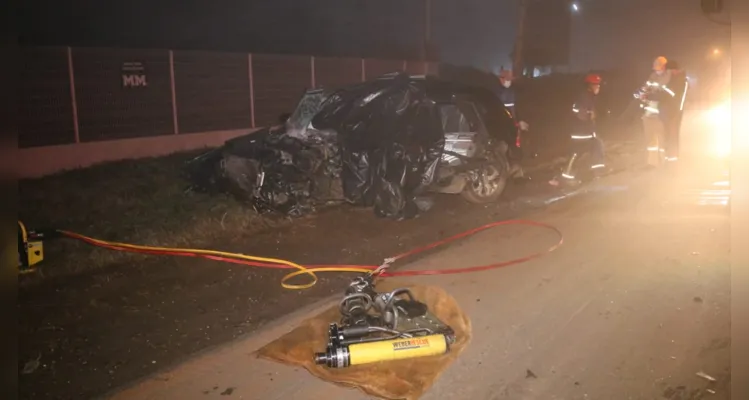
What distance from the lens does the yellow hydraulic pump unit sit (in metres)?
3.72

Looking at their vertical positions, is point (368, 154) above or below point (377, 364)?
above

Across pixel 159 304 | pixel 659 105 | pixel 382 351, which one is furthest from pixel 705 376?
pixel 659 105

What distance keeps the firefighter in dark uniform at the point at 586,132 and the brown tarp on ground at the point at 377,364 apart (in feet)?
19.7

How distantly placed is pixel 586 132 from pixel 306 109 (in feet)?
15.4

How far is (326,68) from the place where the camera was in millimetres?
17594

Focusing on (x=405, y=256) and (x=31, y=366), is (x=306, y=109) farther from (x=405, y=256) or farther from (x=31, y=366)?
(x=31, y=366)

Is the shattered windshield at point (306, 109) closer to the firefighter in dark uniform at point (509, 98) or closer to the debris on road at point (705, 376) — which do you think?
the firefighter in dark uniform at point (509, 98)

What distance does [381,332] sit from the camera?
397 centimetres

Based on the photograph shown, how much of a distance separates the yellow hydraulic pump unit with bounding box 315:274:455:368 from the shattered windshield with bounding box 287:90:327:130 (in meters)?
4.24

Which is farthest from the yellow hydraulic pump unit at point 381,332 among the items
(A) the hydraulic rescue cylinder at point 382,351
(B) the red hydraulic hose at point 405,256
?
(B) the red hydraulic hose at point 405,256

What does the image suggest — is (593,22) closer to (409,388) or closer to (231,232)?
(231,232)

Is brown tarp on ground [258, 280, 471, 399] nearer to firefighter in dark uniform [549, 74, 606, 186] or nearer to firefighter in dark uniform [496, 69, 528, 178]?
firefighter in dark uniform [496, 69, 528, 178]

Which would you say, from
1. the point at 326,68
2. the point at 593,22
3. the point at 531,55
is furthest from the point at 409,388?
the point at 593,22

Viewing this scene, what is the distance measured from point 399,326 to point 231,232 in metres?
3.61
